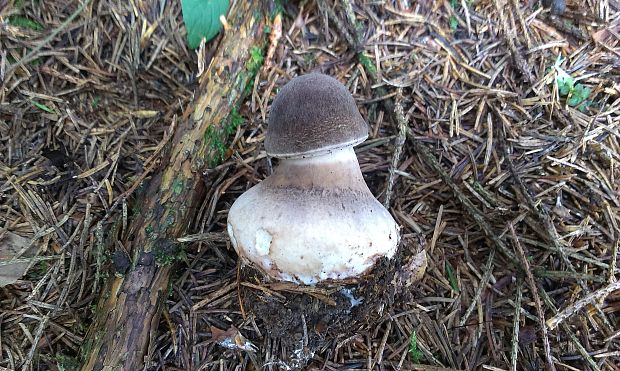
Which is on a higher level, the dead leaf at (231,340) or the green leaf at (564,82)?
the green leaf at (564,82)

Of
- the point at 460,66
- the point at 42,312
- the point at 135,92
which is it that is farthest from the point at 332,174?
the point at 42,312

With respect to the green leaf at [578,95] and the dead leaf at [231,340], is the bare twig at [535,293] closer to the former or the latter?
the green leaf at [578,95]

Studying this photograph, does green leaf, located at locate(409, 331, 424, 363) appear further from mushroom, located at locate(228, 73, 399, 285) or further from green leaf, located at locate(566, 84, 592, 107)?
green leaf, located at locate(566, 84, 592, 107)

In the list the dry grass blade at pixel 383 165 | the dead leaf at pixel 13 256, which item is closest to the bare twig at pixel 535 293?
the dry grass blade at pixel 383 165

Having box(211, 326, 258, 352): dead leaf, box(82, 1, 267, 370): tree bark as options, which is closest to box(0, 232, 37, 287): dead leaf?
box(82, 1, 267, 370): tree bark

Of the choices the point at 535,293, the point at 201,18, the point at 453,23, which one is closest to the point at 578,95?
the point at 453,23
